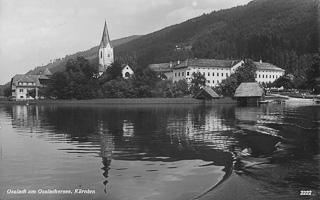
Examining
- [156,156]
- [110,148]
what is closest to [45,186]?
[156,156]

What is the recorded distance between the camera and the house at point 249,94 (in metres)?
81.8

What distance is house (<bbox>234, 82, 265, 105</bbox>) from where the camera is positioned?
8181 cm

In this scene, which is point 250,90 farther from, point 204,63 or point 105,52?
point 105,52

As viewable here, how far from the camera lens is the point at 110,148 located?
58.3ft

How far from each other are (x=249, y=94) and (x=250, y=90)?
1.21m

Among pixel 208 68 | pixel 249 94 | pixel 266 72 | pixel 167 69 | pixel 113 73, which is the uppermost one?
pixel 167 69

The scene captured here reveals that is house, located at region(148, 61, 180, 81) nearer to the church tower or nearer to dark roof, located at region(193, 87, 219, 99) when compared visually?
the church tower

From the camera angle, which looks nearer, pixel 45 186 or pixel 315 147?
pixel 45 186

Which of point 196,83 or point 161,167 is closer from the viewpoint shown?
point 161,167

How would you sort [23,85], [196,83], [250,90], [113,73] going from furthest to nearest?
[23,85] < [113,73] < [196,83] < [250,90]

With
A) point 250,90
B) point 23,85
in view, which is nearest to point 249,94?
point 250,90

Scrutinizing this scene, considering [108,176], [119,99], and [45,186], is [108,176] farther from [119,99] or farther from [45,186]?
[119,99]

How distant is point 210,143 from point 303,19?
18982cm

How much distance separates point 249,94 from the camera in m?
82.1
